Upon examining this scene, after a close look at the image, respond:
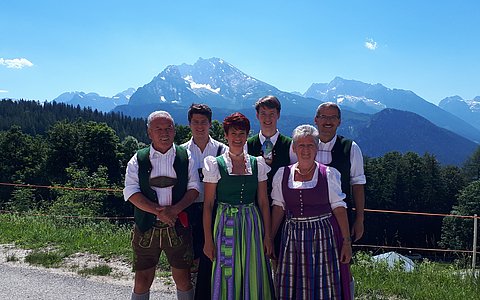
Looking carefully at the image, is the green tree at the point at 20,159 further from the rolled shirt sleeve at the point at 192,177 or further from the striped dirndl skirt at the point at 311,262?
the striped dirndl skirt at the point at 311,262

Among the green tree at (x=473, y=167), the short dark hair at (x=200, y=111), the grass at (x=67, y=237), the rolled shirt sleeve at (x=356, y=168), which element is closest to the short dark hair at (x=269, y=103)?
the short dark hair at (x=200, y=111)

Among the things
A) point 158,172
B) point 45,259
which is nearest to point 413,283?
point 158,172

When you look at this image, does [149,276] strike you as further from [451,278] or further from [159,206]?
[451,278]

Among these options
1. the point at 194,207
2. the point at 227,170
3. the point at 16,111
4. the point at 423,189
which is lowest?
the point at 423,189

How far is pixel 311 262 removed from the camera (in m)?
3.04

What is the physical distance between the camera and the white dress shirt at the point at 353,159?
11.1 feet

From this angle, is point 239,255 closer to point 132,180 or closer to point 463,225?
point 132,180

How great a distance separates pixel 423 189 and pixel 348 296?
49.2 metres

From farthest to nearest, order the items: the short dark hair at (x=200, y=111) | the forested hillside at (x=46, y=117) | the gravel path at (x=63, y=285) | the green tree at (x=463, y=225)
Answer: the forested hillside at (x=46, y=117) < the green tree at (x=463, y=225) < the gravel path at (x=63, y=285) < the short dark hair at (x=200, y=111)

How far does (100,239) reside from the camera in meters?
6.11

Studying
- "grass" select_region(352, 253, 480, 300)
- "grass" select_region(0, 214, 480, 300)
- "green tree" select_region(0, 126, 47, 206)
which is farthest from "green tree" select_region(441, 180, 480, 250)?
"green tree" select_region(0, 126, 47, 206)

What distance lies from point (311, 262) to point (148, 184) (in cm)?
137

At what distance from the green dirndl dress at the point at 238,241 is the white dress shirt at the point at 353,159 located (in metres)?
0.61

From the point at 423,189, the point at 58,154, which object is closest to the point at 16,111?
the point at 58,154
